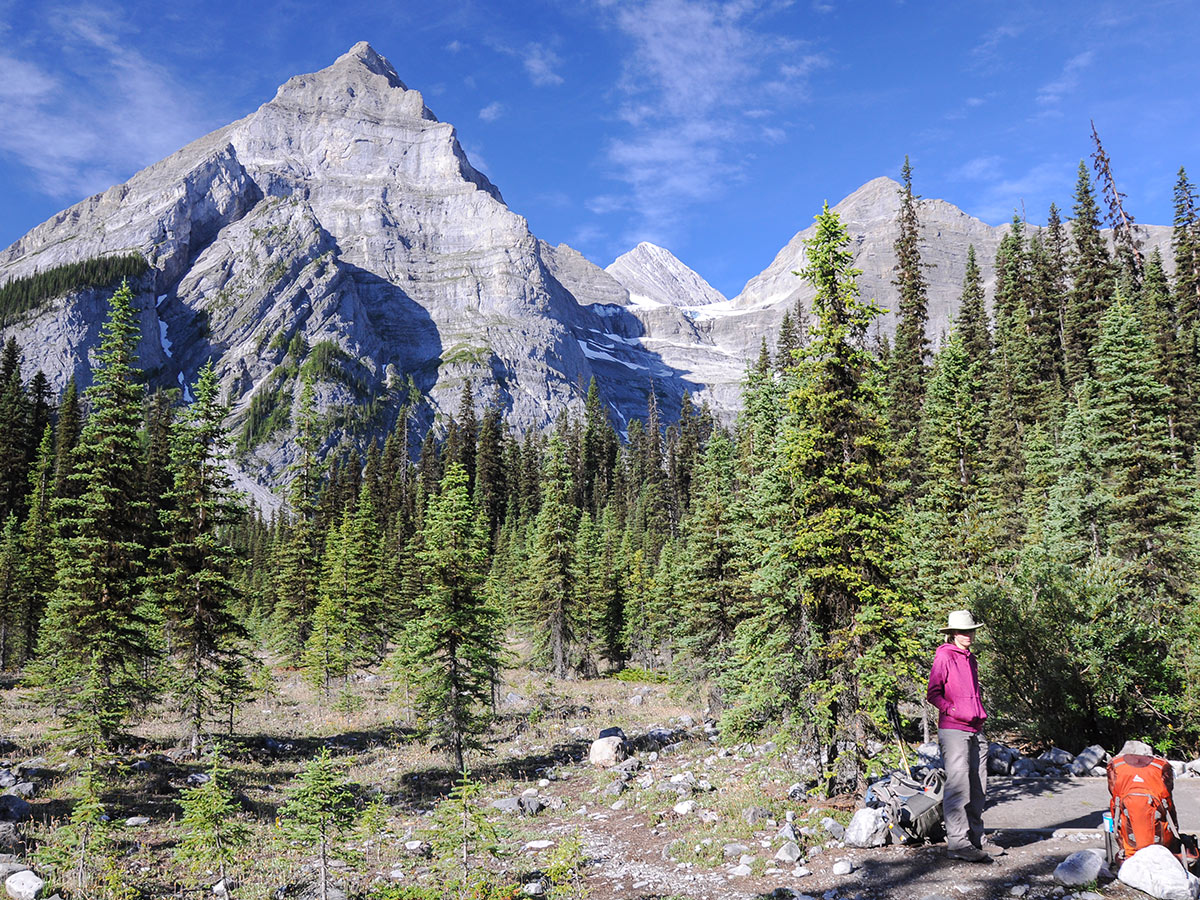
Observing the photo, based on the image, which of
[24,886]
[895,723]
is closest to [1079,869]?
[895,723]

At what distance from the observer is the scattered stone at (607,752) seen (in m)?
22.0

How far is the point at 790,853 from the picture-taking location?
413 inches

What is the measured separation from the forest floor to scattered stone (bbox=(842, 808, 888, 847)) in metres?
0.16

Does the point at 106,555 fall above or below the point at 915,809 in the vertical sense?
above

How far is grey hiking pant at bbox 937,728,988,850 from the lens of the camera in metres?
8.28

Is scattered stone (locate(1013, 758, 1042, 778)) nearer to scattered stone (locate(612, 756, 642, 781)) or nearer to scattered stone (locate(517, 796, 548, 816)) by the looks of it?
scattered stone (locate(612, 756, 642, 781))

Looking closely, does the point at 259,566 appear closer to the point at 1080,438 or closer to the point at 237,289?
the point at 1080,438

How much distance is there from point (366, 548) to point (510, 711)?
1963 cm

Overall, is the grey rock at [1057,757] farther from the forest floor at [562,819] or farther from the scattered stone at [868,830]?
the scattered stone at [868,830]

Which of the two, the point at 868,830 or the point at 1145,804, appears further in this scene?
the point at 868,830

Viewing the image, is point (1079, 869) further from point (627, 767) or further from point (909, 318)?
point (909, 318)

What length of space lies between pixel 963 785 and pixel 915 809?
1.42m

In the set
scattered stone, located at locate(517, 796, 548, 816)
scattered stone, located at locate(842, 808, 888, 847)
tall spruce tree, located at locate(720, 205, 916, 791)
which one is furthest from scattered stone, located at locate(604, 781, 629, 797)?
scattered stone, located at locate(842, 808, 888, 847)

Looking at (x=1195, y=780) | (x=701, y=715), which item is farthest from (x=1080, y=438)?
(x=1195, y=780)
